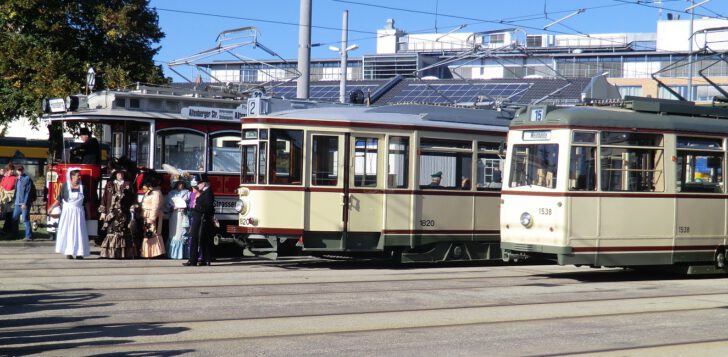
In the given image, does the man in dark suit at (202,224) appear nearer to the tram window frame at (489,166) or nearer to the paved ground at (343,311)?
the paved ground at (343,311)

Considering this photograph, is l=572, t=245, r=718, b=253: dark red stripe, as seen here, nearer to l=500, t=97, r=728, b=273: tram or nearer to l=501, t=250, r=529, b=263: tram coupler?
l=500, t=97, r=728, b=273: tram

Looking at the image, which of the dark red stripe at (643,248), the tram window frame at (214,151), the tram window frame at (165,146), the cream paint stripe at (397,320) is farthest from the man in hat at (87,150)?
the cream paint stripe at (397,320)

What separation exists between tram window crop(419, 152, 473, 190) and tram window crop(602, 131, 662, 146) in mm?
3553

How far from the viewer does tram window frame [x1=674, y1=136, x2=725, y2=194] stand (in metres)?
18.5

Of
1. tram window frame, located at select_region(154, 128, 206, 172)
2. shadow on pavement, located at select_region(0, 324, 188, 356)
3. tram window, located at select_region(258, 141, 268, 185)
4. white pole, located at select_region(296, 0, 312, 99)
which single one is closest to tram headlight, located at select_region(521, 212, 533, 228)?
tram window, located at select_region(258, 141, 268, 185)

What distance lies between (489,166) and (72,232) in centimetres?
807

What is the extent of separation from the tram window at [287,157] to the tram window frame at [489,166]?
3745mm

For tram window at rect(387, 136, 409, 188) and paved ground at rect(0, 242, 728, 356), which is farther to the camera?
tram window at rect(387, 136, 409, 188)

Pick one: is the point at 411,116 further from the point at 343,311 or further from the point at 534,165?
the point at 343,311

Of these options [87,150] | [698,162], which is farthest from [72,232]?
Result: [698,162]

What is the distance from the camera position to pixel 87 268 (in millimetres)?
18250

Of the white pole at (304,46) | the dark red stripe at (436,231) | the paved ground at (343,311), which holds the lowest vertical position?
the paved ground at (343,311)

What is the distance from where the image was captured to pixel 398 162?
64.4 feet

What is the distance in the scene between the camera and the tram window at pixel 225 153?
2172cm
